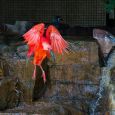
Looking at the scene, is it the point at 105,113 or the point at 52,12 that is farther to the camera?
the point at 52,12

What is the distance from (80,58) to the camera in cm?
865

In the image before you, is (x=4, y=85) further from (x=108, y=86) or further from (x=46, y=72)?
(x=108, y=86)

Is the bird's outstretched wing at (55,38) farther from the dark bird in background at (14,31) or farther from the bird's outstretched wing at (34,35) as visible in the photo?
the dark bird in background at (14,31)

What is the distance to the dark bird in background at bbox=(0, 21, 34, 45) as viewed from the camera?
31.0 ft

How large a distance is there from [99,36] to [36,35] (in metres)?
1.92

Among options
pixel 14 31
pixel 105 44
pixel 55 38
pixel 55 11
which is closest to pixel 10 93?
pixel 55 38

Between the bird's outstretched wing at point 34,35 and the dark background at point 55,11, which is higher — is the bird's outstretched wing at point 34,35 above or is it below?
below

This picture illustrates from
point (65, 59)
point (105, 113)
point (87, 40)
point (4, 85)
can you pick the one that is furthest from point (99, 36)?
point (4, 85)

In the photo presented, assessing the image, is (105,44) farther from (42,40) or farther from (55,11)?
(55,11)

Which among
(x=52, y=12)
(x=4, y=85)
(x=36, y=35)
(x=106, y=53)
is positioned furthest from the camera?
(x=52, y=12)

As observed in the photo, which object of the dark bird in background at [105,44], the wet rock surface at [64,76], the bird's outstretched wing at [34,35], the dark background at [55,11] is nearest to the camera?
the bird's outstretched wing at [34,35]

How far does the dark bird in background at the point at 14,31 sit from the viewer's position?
31.0 ft

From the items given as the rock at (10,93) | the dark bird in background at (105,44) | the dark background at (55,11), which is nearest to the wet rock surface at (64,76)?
the rock at (10,93)

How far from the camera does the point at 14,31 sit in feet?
32.7
